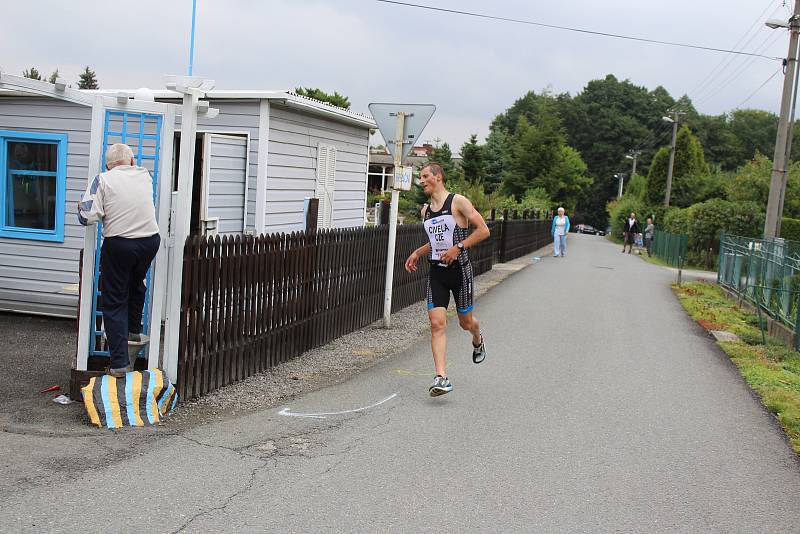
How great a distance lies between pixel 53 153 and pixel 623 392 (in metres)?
7.99

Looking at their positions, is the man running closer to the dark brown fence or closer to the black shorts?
the black shorts

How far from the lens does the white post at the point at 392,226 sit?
11445 millimetres

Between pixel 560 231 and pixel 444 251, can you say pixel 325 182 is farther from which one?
pixel 560 231

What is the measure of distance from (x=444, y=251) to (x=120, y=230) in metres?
2.75

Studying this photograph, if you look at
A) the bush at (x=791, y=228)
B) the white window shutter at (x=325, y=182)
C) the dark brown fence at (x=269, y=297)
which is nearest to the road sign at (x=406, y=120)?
the dark brown fence at (x=269, y=297)

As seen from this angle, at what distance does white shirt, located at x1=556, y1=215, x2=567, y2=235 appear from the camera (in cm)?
2903

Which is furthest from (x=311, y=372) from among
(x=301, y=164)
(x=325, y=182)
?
(x=325, y=182)

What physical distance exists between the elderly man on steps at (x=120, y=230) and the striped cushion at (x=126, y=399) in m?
0.21

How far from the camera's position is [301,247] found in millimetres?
9047

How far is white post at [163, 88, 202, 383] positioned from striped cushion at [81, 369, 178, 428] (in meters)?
0.35

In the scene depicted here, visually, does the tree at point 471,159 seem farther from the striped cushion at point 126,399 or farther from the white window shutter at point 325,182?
the striped cushion at point 126,399

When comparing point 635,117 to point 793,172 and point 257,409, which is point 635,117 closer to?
point 793,172

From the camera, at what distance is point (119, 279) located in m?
6.41

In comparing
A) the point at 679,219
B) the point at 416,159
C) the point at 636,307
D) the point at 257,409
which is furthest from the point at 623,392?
the point at 416,159
